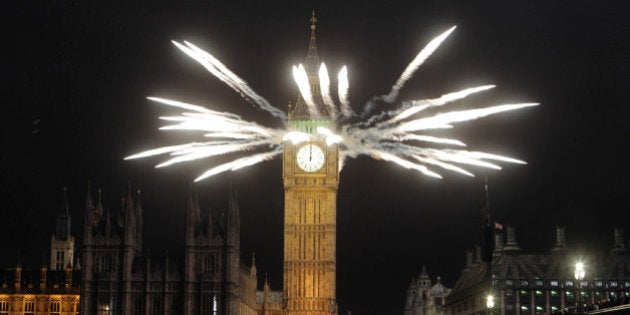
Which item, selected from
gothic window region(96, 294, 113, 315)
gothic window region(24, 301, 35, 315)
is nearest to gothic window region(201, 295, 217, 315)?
gothic window region(96, 294, 113, 315)

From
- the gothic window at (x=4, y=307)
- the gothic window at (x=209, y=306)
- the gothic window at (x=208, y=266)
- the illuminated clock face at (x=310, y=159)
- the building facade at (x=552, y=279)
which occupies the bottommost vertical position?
the gothic window at (x=209, y=306)

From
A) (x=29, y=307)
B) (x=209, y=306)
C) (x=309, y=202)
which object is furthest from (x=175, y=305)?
(x=309, y=202)

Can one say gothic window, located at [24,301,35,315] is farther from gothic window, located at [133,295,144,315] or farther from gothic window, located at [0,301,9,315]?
gothic window, located at [133,295,144,315]

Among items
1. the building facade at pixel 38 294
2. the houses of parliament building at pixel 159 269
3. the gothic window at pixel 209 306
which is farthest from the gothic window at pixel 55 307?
the gothic window at pixel 209 306

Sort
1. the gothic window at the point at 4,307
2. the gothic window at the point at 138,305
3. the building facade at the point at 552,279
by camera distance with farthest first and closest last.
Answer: the building facade at the point at 552,279 < the gothic window at the point at 4,307 < the gothic window at the point at 138,305

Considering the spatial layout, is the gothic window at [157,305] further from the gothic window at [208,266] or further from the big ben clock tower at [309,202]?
the big ben clock tower at [309,202]

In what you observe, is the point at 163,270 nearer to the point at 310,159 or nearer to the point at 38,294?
the point at 38,294
